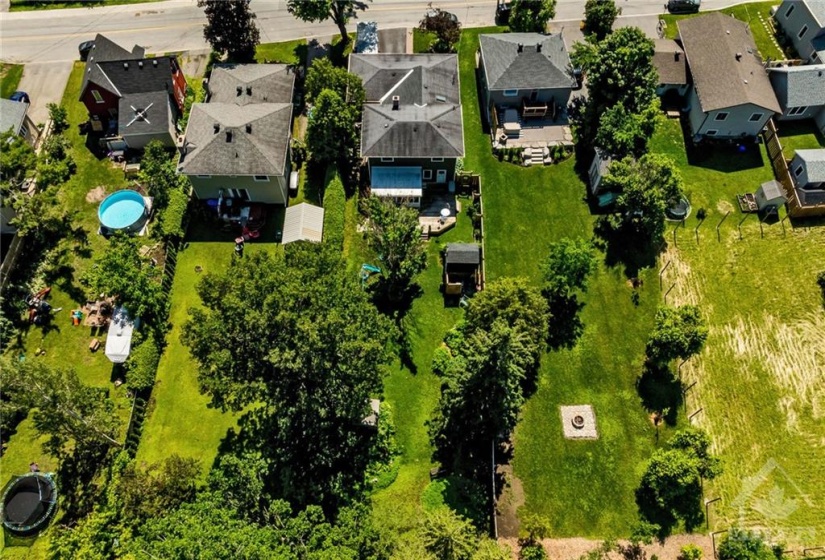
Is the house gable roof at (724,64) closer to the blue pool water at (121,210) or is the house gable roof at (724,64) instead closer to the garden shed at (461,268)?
A: the garden shed at (461,268)

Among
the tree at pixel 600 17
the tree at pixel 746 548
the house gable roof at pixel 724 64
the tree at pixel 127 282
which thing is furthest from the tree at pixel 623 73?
the tree at pixel 127 282

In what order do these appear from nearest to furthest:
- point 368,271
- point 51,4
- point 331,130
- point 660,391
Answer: point 660,391, point 368,271, point 331,130, point 51,4

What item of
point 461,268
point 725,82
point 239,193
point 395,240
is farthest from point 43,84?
point 725,82

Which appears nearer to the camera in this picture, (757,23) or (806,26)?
(806,26)

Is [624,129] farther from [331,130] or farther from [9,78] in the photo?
[9,78]

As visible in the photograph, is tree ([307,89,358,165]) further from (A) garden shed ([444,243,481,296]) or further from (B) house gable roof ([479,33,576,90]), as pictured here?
(B) house gable roof ([479,33,576,90])

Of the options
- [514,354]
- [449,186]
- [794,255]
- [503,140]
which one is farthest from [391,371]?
[794,255]

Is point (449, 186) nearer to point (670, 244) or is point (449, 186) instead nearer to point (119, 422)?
point (670, 244)

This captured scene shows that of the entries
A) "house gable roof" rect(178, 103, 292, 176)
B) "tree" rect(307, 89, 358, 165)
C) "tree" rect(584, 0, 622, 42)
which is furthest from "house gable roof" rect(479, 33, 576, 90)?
"house gable roof" rect(178, 103, 292, 176)
